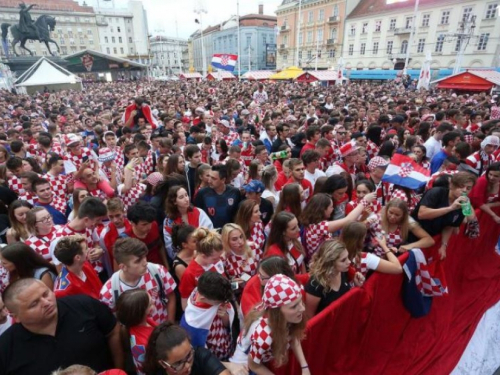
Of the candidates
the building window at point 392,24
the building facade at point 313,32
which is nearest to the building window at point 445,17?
the building window at point 392,24

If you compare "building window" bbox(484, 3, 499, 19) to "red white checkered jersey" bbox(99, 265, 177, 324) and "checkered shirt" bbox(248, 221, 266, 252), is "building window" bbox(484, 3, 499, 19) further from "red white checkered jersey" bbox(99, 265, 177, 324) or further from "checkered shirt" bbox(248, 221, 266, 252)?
"red white checkered jersey" bbox(99, 265, 177, 324)

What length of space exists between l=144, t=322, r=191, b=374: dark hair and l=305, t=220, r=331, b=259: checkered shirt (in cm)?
202

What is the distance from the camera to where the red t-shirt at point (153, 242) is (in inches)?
134

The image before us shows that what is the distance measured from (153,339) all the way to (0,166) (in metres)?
4.66

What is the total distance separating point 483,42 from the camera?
3503cm

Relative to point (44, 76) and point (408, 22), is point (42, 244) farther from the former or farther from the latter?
point (408, 22)

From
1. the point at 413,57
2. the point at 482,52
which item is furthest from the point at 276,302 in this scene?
the point at 413,57

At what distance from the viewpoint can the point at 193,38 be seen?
9725 centimetres

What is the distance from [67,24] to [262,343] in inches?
4092

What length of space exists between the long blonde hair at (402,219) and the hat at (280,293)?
190 centimetres

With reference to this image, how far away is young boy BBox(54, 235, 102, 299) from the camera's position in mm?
2434

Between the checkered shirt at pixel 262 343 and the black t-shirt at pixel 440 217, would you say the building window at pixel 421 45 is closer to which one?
the black t-shirt at pixel 440 217

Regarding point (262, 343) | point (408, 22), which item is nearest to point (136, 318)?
point (262, 343)

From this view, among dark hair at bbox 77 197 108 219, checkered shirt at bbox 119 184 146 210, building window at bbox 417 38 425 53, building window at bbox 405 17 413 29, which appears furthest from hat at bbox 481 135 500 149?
building window at bbox 405 17 413 29
